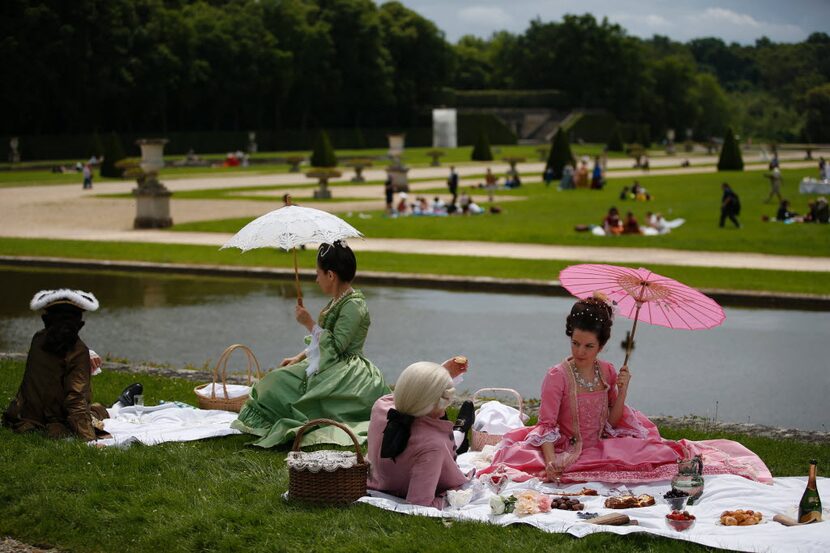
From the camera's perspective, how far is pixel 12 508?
21.0ft

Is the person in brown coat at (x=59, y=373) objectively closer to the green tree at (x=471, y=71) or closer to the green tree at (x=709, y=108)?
the green tree at (x=471, y=71)

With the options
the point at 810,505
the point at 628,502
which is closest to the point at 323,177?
the point at 628,502

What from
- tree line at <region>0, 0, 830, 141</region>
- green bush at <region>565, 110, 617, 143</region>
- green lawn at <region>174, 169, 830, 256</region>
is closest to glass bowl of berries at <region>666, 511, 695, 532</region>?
green lawn at <region>174, 169, 830, 256</region>

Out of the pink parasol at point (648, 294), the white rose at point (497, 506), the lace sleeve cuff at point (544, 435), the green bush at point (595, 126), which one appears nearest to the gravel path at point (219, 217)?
the pink parasol at point (648, 294)

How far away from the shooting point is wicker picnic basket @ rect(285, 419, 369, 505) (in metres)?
6.17

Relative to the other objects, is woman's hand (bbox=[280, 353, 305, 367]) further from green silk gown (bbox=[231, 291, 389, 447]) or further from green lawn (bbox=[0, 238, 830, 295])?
green lawn (bbox=[0, 238, 830, 295])

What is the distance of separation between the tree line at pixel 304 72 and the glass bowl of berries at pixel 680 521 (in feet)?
200

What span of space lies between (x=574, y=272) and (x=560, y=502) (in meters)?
1.50

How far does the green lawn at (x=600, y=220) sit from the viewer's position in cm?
2341

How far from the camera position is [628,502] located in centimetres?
621

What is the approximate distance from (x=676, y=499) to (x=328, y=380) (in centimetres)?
267

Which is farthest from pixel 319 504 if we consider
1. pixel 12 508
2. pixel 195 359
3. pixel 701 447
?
pixel 195 359

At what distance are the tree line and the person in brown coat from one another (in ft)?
190

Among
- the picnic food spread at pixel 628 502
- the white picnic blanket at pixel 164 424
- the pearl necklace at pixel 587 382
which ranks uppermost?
the pearl necklace at pixel 587 382
